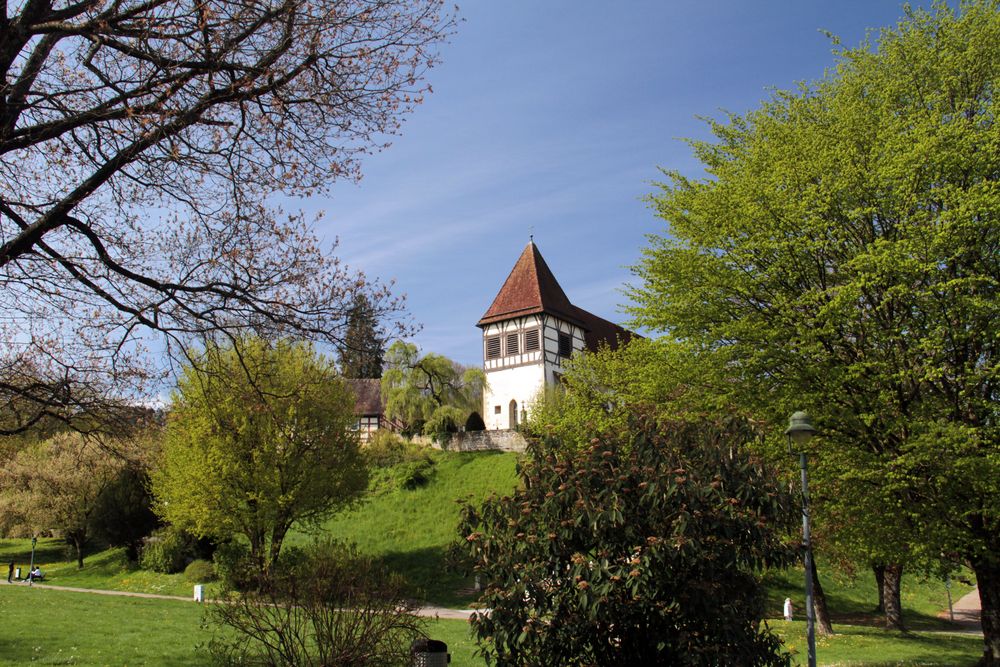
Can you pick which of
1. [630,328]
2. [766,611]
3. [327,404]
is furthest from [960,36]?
[327,404]

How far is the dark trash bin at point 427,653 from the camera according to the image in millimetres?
9250

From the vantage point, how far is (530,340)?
52.3m

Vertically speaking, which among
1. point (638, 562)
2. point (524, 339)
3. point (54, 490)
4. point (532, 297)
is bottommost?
point (638, 562)

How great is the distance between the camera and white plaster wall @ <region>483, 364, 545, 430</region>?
51.3 metres

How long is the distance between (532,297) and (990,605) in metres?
40.4

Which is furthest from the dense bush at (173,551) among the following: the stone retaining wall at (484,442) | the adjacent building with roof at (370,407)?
the adjacent building with roof at (370,407)

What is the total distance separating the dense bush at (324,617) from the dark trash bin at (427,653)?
82cm

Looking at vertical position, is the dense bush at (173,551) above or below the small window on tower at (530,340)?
below

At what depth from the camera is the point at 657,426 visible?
9.89 m

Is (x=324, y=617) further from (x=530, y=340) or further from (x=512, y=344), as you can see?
(x=512, y=344)

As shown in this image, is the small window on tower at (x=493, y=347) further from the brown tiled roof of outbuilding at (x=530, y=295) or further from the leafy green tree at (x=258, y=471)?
the leafy green tree at (x=258, y=471)

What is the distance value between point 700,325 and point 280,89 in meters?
11.0

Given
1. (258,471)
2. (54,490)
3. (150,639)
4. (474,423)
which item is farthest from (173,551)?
(474,423)

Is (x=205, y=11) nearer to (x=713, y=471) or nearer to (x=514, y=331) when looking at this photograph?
(x=713, y=471)
